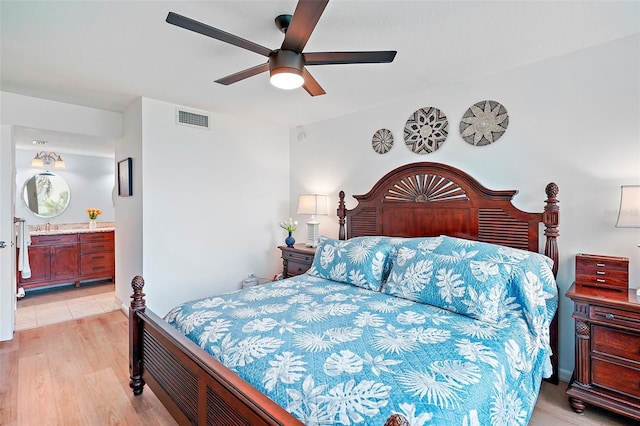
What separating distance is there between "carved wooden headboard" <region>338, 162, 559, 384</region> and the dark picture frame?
96.1 inches

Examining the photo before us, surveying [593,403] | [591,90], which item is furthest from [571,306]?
[591,90]

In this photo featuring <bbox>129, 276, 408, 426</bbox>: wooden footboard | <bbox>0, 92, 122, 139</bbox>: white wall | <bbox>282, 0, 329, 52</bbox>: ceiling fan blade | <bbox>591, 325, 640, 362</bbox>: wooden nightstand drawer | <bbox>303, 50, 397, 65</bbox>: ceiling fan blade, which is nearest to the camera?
<bbox>129, 276, 408, 426</bbox>: wooden footboard

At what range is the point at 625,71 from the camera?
2.22m

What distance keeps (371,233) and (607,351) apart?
81.9 inches

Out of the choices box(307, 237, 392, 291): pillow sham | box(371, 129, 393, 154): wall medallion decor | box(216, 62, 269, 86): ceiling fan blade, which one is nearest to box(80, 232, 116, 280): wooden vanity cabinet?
box(307, 237, 392, 291): pillow sham

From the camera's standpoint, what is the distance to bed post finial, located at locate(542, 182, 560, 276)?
237 centimetres

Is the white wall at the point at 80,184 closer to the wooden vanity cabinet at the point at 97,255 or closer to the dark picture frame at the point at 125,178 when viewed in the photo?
the wooden vanity cabinet at the point at 97,255

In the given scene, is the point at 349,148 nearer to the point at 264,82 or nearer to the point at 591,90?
the point at 264,82

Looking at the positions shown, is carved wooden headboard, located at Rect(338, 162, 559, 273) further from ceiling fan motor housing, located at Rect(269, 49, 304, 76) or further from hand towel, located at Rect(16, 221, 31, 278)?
hand towel, located at Rect(16, 221, 31, 278)

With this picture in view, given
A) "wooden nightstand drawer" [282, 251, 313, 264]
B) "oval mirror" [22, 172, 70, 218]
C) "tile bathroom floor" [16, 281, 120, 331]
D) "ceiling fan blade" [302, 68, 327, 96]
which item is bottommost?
"tile bathroom floor" [16, 281, 120, 331]

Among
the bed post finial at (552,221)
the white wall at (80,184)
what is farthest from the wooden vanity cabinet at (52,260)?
the bed post finial at (552,221)

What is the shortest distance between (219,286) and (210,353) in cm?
251

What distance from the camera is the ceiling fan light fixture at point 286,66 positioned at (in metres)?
1.84

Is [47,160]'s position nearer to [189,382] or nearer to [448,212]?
[189,382]
